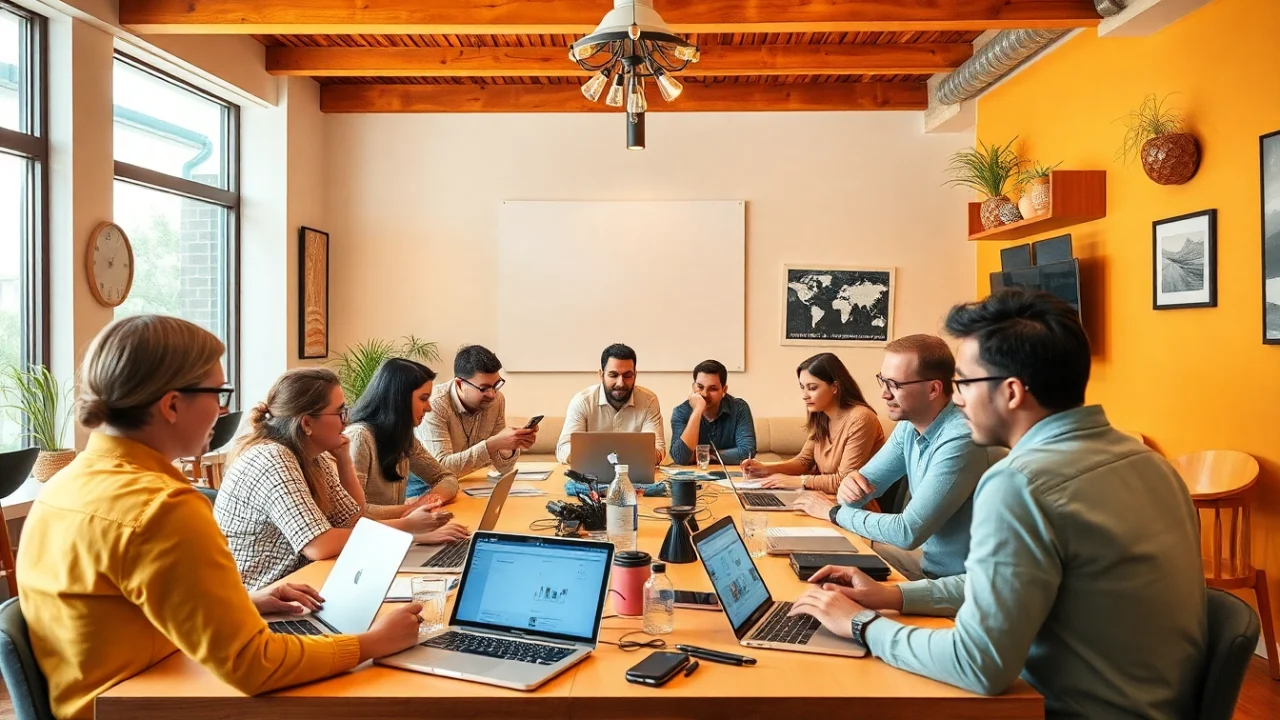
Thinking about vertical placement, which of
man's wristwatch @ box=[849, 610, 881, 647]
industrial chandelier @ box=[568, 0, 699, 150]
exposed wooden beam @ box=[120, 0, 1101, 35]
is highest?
exposed wooden beam @ box=[120, 0, 1101, 35]

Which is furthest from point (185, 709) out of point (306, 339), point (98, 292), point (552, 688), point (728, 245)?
point (728, 245)

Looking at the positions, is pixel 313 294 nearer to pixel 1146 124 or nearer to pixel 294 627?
pixel 294 627

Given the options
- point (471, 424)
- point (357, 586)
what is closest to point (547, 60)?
point (471, 424)

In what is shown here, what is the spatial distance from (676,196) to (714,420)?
2274mm

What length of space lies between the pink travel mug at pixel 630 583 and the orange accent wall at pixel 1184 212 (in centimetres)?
296

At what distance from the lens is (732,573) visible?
1.88m

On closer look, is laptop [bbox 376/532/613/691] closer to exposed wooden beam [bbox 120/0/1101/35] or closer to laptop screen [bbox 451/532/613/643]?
laptop screen [bbox 451/532/613/643]

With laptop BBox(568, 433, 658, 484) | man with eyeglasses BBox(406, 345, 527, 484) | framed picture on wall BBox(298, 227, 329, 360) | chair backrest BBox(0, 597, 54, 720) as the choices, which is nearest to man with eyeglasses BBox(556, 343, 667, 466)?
man with eyeglasses BBox(406, 345, 527, 484)

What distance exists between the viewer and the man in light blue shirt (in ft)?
4.82

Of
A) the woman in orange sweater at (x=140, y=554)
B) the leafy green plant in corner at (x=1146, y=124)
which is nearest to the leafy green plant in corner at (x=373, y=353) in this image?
the leafy green plant in corner at (x=1146, y=124)

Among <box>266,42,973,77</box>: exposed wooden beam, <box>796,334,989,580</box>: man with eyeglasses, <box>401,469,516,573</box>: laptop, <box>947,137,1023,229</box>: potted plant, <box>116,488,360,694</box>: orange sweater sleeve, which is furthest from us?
<box>266,42,973,77</box>: exposed wooden beam

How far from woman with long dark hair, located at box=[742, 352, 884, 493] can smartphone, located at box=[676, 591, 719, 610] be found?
1752 mm

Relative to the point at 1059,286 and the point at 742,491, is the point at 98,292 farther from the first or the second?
the point at 1059,286

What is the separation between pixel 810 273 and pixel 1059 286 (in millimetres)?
2187
